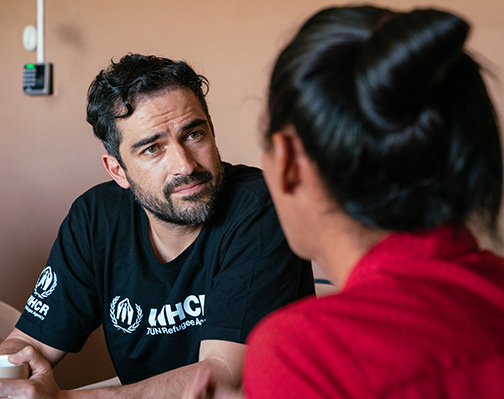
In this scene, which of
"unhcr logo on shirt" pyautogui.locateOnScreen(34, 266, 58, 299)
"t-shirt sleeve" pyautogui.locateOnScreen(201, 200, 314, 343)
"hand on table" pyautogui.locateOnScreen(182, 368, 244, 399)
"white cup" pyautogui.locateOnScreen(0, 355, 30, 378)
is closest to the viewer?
"hand on table" pyautogui.locateOnScreen(182, 368, 244, 399)

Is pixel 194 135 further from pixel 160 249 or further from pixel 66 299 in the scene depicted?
pixel 66 299

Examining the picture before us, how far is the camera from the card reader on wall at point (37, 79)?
2404 millimetres

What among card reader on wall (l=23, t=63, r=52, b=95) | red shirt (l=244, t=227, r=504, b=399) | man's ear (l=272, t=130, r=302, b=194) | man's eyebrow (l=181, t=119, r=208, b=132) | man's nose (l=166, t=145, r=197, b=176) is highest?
man's ear (l=272, t=130, r=302, b=194)

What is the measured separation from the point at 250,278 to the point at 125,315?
0.36 metres

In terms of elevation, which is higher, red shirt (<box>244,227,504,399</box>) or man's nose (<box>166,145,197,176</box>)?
red shirt (<box>244,227,504,399</box>)

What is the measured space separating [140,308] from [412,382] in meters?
0.98

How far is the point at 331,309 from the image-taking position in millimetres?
540

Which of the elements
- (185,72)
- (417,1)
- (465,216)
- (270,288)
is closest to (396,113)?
(465,216)

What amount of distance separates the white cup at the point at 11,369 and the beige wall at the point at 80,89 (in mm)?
1102

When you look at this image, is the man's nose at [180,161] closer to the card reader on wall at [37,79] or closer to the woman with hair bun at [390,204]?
the woman with hair bun at [390,204]

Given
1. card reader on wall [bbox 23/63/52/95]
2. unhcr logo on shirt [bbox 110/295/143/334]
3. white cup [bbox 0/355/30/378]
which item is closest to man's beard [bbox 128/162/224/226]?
unhcr logo on shirt [bbox 110/295/143/334]

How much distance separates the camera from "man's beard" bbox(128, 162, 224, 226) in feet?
4.38

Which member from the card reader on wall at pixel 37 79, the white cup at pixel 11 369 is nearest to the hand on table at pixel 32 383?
the white cup at pixel 11 369

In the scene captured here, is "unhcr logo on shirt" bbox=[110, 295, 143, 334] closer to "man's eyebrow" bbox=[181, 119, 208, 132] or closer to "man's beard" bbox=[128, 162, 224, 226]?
"man's beard" bbox=[128, 162, 224, 226]
